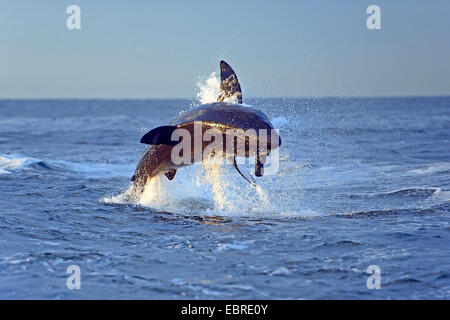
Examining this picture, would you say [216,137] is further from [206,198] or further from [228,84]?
[206,198]

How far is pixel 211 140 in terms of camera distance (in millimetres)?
12000

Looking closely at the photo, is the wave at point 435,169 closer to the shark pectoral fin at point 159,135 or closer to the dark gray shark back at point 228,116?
the dark gray shark back at point 228,116

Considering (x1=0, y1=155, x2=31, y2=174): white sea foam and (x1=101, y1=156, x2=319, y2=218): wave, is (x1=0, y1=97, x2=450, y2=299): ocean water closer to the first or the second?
(x1=101, y1=156, x2=319, y2=218): wave

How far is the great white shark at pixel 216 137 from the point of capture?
1084cm

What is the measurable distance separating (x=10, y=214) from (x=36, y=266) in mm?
4469

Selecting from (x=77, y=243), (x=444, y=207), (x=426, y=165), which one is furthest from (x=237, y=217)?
(x=426, y=165)

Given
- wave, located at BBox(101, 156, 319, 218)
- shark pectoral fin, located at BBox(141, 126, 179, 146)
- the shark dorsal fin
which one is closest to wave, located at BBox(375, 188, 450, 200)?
wave, located at BBox(101, 156, 319, 218)

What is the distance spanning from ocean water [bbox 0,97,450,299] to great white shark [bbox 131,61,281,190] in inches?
37.9

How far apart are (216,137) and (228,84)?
2070 millimetres

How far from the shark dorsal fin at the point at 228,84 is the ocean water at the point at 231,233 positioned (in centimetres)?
125

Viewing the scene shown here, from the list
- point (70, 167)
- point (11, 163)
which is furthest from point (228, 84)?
point (11, 163)

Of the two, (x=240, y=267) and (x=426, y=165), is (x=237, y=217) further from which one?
(x=426, y=165)

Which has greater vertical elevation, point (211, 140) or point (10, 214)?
point (211, 140)

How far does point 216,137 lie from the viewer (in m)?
11.8
